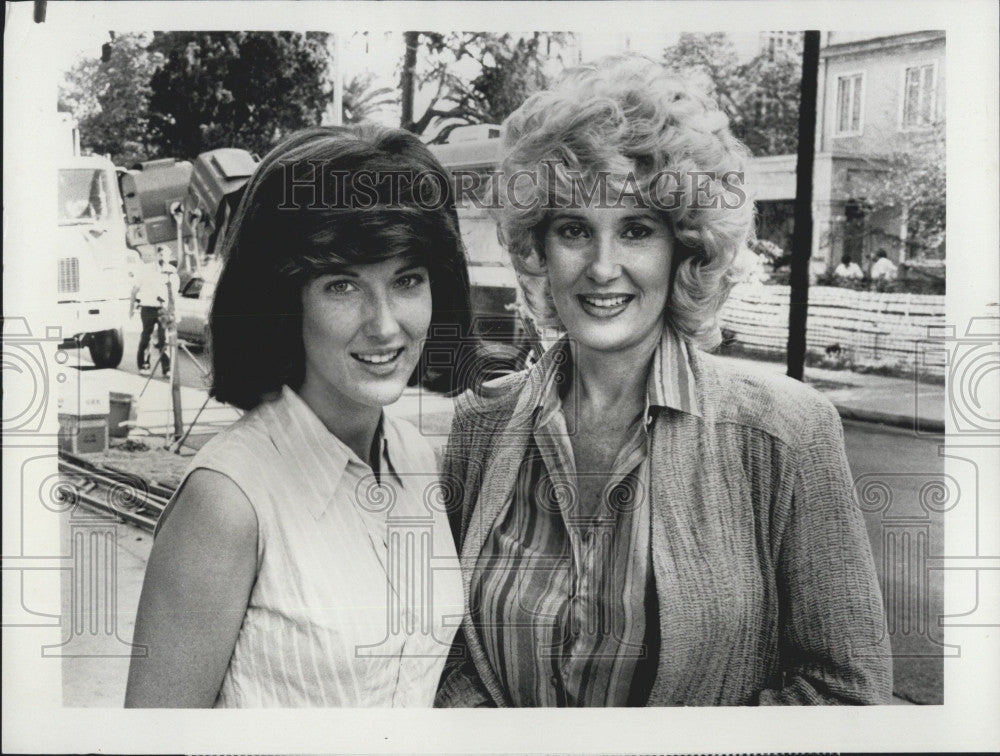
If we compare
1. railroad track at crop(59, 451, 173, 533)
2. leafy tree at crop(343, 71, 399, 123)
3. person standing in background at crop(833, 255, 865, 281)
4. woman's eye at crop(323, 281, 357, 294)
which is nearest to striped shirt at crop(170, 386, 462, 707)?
railroad track at crop(59, 451, 173, 533)

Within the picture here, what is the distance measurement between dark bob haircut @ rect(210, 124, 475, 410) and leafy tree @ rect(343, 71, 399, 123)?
0.05 m

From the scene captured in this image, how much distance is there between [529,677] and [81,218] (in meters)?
1.92

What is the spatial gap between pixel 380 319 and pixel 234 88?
2.73 feet

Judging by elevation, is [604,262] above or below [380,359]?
above

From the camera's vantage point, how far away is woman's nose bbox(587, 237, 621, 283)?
2.87 m

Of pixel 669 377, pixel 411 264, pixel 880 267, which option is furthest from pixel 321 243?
pixel 880 267

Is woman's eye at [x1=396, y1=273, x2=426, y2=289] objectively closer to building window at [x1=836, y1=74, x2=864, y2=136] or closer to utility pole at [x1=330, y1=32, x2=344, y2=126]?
utility pole at [x1=330, y1=32, x2=344, y2=126]

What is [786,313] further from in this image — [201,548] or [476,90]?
A: [201,548]

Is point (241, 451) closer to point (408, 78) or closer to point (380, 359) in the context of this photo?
point (380, 359)

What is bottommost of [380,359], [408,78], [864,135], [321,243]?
[380,359]

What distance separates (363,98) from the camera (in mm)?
2988

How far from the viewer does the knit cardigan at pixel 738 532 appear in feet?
9.51

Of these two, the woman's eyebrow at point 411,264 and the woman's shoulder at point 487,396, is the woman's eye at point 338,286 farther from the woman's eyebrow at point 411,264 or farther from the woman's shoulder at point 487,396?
the woman's shoulder at point 487,396

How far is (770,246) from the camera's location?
9.89 feet
